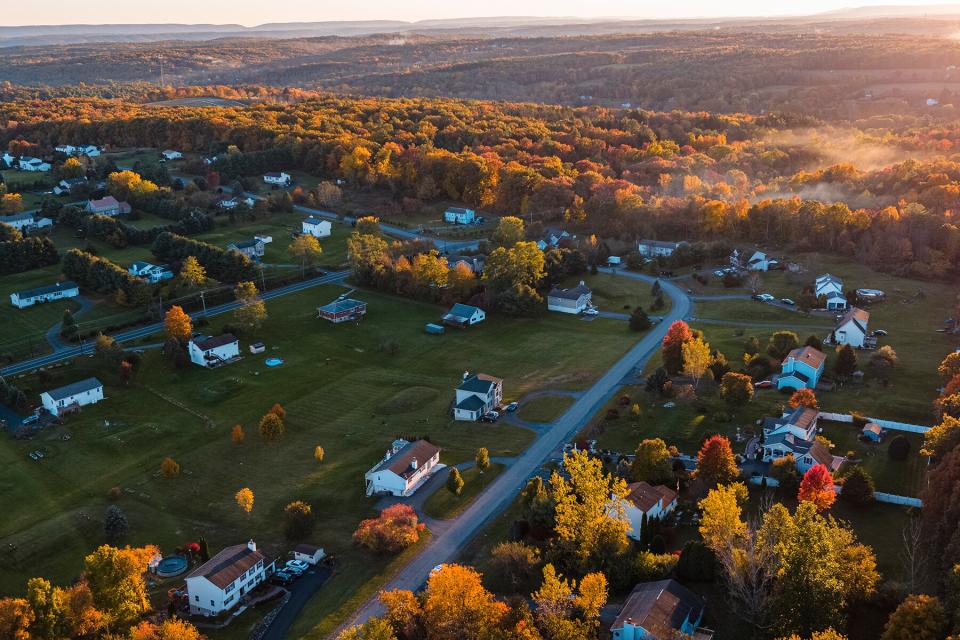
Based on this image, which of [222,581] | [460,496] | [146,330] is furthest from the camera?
[146,330]

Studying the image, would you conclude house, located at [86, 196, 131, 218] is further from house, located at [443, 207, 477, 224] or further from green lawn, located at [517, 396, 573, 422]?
green lawn, located at [517, 396, 573, 422]

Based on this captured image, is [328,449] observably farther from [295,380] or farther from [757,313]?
[757,313]

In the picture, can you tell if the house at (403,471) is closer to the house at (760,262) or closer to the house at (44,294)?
the house at (44,294)

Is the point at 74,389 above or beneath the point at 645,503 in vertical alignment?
beneath

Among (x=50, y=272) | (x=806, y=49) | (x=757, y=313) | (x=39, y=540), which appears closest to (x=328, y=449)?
(x=39, y=540)

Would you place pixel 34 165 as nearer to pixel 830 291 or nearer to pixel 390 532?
pixel 390 532

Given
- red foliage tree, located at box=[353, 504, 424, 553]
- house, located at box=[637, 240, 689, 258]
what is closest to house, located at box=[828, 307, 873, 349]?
house, located at box=[637, 240, 689, 258]

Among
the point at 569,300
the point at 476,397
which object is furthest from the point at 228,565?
the point at 569,300
